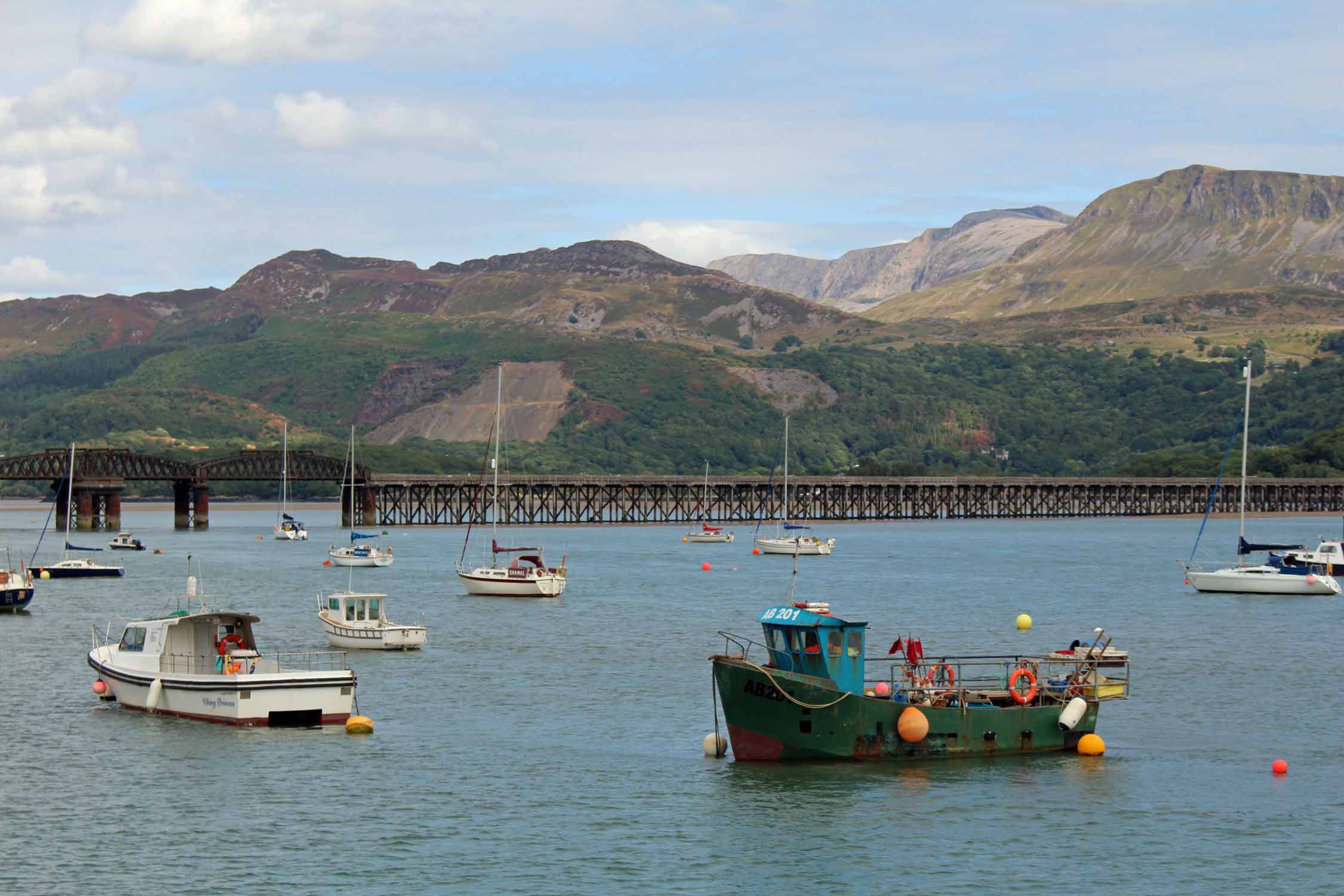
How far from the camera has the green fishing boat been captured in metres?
52.3

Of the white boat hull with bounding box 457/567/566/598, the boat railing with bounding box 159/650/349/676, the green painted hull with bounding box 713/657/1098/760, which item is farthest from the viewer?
the white boat hull with bounding box 457/567/566/598

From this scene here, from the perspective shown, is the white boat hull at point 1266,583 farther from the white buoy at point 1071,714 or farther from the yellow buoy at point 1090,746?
the white buoy at point 1071,714

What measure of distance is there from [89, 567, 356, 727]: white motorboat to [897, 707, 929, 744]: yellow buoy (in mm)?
19952

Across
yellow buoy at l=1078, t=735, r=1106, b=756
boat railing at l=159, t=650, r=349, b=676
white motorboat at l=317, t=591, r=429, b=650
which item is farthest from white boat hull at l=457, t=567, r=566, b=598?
yellow buoy at l=1078, t=735, r=1106, b=756

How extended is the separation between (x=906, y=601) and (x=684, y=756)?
65.6m

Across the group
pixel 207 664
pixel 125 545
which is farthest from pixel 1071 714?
pixel 125 545

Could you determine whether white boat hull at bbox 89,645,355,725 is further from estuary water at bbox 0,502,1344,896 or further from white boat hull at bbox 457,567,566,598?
white boat hull at bbox 457,567,566,598

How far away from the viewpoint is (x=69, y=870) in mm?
42438

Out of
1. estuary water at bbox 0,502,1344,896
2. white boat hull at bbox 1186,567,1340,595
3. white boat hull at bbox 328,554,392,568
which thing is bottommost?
estuary water at bbox 0,502,1344,896

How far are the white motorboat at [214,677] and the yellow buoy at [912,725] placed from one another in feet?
65.5

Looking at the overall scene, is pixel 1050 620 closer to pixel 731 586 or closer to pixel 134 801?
pixel 731 586

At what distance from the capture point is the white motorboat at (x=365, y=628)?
274 feet

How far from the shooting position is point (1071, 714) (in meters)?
55.3

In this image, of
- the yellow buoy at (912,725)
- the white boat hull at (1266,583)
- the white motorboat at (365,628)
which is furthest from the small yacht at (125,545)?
the yellow buoy at (912,725)
